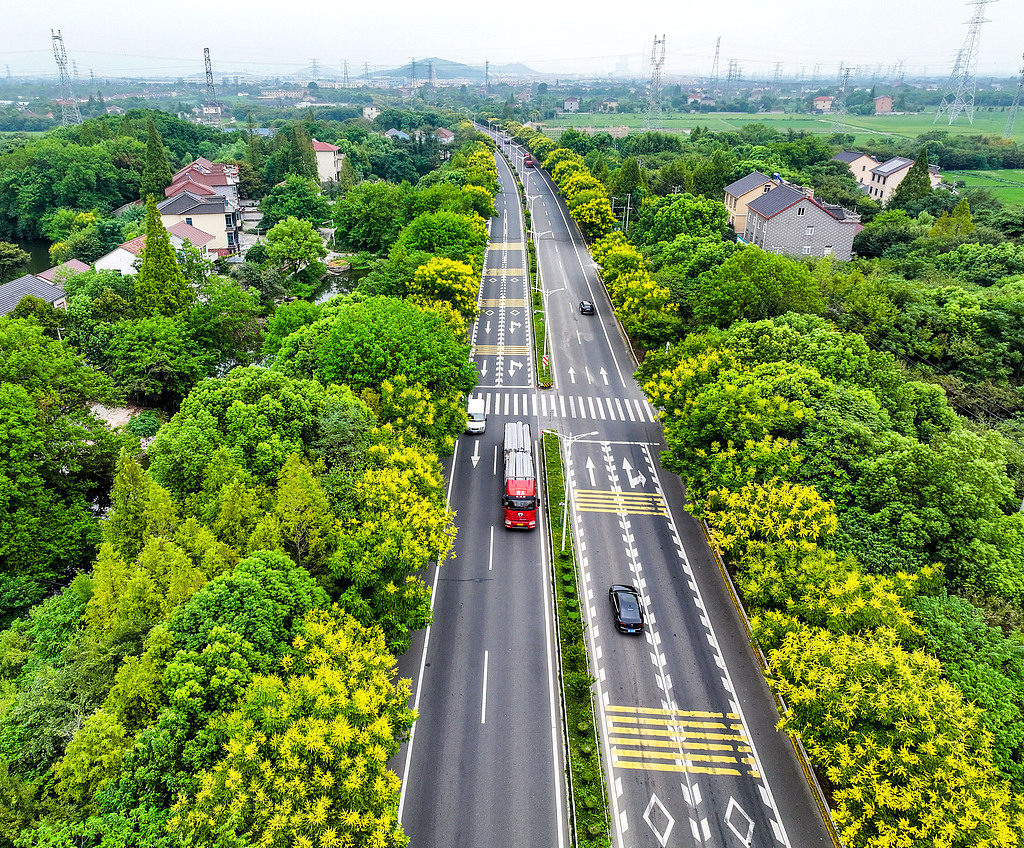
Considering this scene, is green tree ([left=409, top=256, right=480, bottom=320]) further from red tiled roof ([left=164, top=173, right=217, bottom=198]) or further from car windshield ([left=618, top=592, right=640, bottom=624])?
red tiled roof ([left=164, top=173, right=217, bottom=198])

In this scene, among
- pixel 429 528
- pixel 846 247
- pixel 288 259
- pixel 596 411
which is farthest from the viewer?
pixel 288 259

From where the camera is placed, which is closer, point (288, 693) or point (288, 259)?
point (288, 693)

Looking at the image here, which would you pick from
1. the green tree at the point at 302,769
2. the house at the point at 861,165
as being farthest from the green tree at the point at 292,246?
the house at the point at 861,165

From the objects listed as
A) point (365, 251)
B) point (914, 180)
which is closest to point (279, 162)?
point (365, 251)

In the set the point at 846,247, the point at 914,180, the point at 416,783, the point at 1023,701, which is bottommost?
the point at 416,783

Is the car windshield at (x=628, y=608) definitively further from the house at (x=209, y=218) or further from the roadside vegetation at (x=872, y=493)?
the house at (x=209, y=218)

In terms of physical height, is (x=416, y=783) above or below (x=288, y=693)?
below

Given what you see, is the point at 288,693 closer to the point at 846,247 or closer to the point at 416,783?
the point at 416,783
